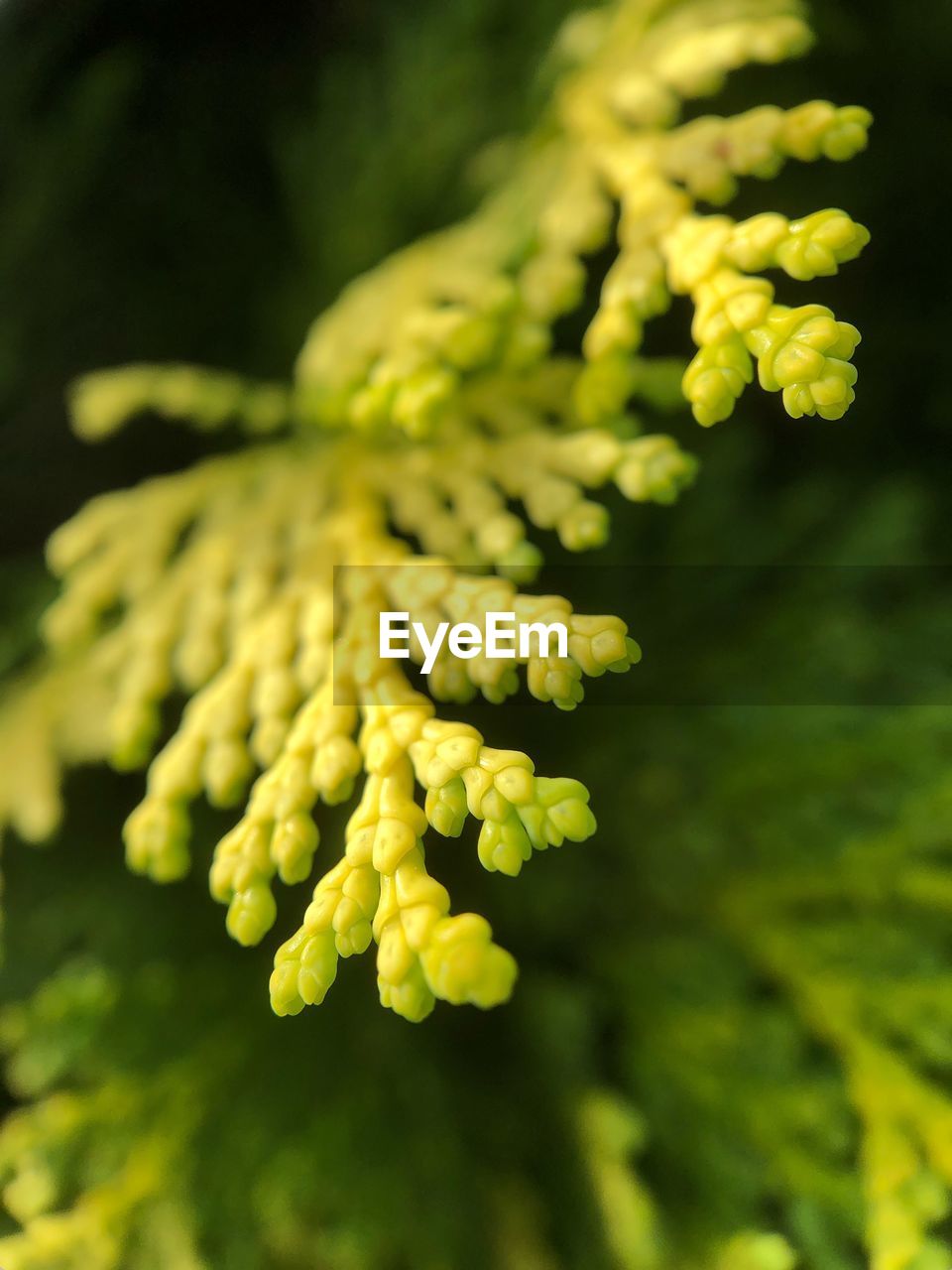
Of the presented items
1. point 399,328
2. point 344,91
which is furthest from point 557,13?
point 399,328

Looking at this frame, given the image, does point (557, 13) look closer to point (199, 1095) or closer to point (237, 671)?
point (237, 671)
